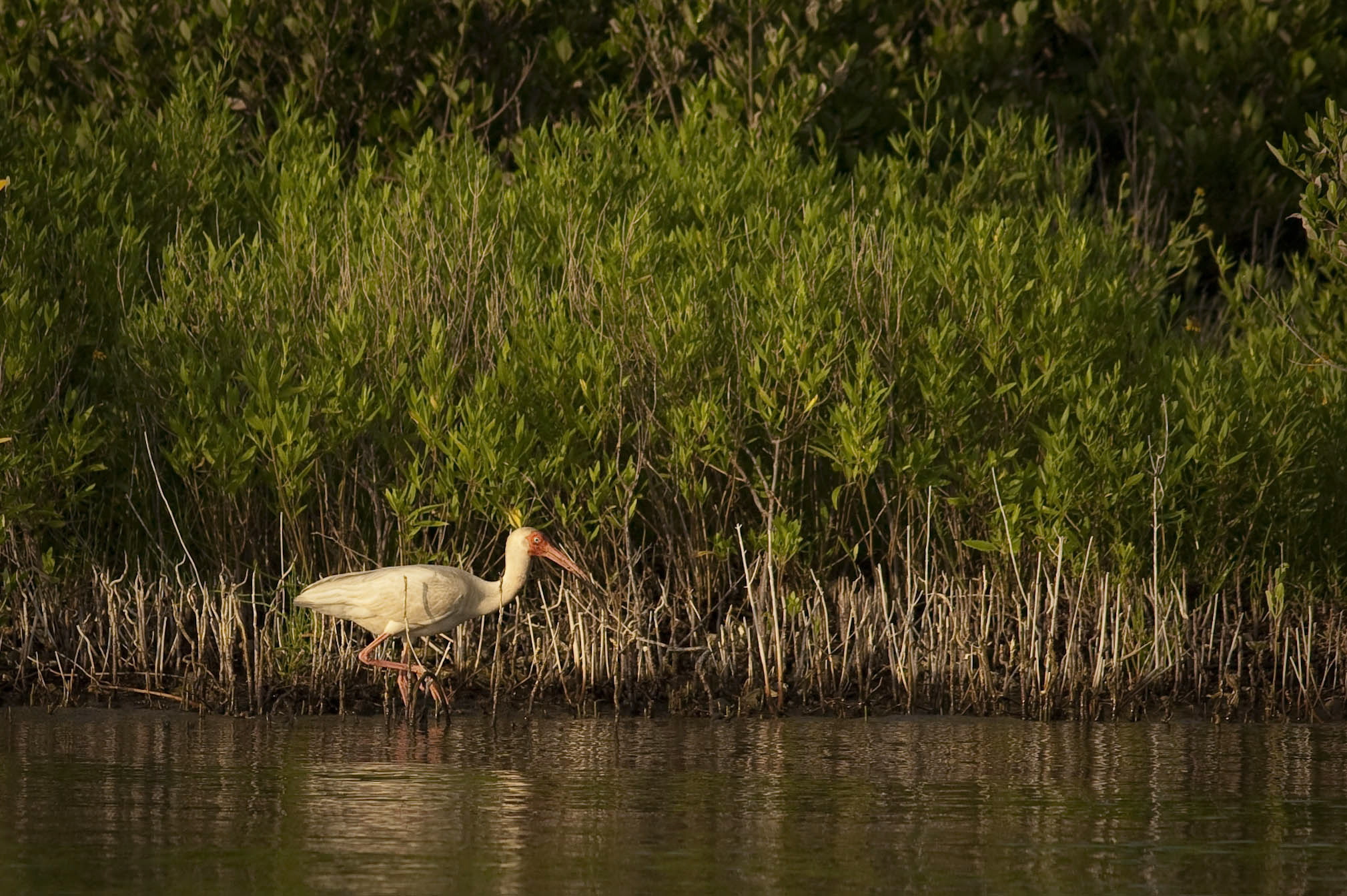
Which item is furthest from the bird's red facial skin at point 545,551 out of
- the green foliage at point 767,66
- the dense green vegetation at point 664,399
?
the green foliage at point 767,66

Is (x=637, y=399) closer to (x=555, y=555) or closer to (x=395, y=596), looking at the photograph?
(x=555, y=555)

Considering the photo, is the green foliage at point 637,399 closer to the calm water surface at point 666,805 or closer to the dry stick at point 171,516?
the dry stick at point 171,516

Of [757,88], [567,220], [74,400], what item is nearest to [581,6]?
[757,88]

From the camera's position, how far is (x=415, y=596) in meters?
11.6

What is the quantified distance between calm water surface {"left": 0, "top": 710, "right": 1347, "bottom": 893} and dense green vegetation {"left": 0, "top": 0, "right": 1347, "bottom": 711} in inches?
47.7

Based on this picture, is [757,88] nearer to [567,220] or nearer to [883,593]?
[567,220]

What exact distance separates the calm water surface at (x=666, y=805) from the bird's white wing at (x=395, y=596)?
61 cm

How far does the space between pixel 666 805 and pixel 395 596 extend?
3.04 m

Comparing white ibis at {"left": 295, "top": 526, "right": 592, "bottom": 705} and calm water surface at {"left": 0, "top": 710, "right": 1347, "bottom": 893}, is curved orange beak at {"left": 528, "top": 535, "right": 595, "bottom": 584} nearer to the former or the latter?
white ibis at {"left": 295, "top": 526, "right": 592, "bottom": 705}

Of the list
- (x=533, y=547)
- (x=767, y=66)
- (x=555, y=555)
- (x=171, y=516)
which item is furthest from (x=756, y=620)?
(x=767, y=66)

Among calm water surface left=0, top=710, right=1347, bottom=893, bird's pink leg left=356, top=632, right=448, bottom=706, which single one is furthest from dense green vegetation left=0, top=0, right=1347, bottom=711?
calm water surface left=0, top=710, right=1347, bottom=893

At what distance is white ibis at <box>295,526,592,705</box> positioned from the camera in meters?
11.6

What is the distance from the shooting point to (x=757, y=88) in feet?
59.9

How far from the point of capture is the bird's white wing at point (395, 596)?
11617 mm
